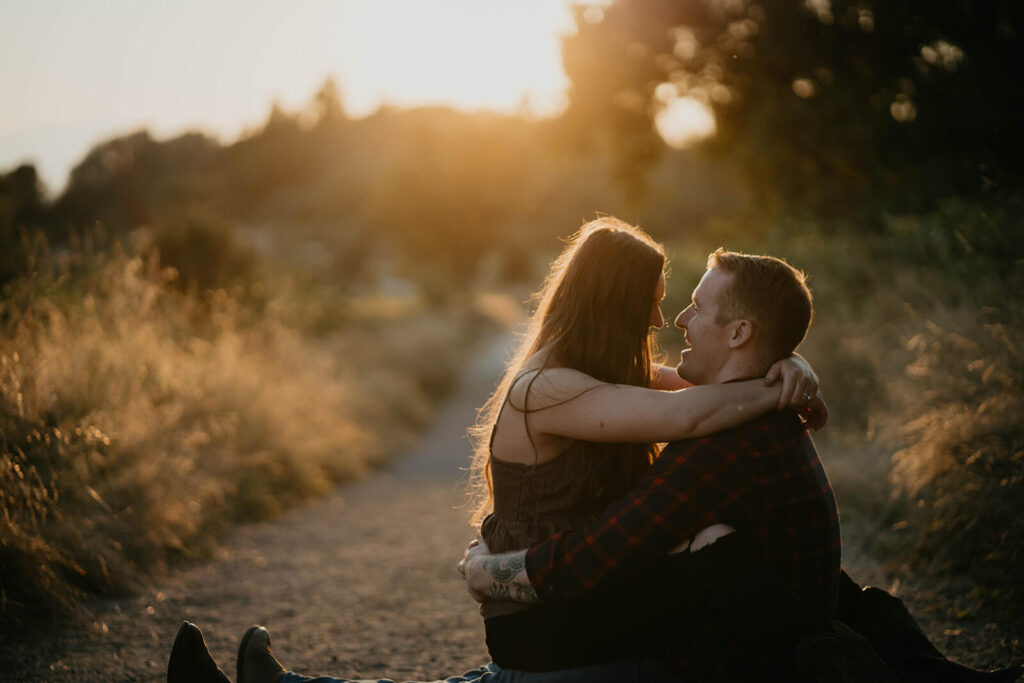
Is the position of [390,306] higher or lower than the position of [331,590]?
higher

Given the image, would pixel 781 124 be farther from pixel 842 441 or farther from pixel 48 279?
pixel 48 279

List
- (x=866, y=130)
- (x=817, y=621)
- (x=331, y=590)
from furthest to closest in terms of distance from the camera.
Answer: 1. (x=866, y=130)
2. (x=331, y=590)
3. (x=817, y=621)

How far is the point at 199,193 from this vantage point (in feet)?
82.6

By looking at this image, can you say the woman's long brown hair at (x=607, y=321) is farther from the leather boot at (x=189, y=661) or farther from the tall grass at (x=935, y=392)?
the tall grass at (x=935, y=392)

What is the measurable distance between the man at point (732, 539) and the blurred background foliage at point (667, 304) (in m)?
2.25

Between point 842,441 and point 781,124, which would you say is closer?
point 842,441

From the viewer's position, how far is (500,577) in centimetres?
215

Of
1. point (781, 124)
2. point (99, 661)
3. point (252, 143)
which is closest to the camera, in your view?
point (99, 661)

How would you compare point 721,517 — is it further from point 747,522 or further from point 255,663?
point 255,663

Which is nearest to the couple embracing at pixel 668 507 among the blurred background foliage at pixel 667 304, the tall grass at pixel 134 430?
the tall grass at pixel 134 430

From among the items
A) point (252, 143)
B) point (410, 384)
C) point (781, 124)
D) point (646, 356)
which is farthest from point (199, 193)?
point (252, 143)

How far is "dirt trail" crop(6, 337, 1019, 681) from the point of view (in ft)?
11.2

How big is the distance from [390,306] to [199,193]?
7.38 m

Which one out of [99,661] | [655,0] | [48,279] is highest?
[655,0]
